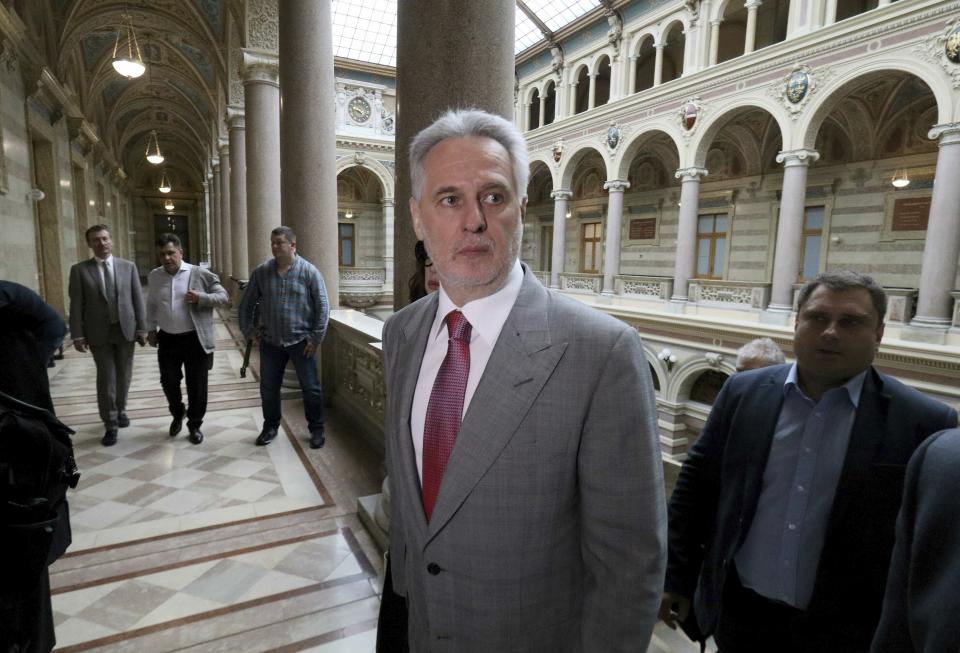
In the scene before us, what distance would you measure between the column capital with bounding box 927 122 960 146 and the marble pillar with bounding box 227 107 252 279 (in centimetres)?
1497

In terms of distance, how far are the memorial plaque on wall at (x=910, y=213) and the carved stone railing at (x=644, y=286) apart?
237 inches

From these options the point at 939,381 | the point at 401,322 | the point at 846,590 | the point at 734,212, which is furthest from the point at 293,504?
the point at 734,212

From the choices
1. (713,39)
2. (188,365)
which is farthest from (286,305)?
(713,39)

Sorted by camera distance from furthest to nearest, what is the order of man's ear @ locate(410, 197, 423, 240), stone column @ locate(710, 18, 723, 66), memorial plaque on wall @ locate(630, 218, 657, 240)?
memorial plaque on wall @ locate(630, 218, 657, 240) < stone column @ locate(710, 18, 723, 66) < man's ear @ locate(410, 197, 423, 240)

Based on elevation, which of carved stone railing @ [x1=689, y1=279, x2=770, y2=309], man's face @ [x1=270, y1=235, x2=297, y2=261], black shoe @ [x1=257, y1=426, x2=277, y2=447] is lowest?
black shoe @ [x1=257, y1=426, x2=277, y2=447]

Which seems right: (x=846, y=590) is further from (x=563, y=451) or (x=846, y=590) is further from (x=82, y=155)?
(x=82, y=155)

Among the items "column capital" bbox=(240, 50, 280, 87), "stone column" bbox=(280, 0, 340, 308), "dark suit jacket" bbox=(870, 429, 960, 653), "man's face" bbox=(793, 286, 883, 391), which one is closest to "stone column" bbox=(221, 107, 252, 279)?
"column capital" bbox=(240, 50, 280, 87)

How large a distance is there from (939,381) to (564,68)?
16.3 meters

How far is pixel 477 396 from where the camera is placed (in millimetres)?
1183

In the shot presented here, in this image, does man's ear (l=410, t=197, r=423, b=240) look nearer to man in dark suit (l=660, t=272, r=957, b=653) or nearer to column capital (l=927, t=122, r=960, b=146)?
man in dark suit (l=660, t=272, r=957, b=653)

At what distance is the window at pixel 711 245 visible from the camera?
18.6 meters

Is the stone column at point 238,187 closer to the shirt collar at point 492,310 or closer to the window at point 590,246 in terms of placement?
the shirt collar at point 492,310

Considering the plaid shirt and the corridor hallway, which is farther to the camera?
the plaid shirt

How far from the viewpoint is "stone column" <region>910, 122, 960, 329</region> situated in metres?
10.6
